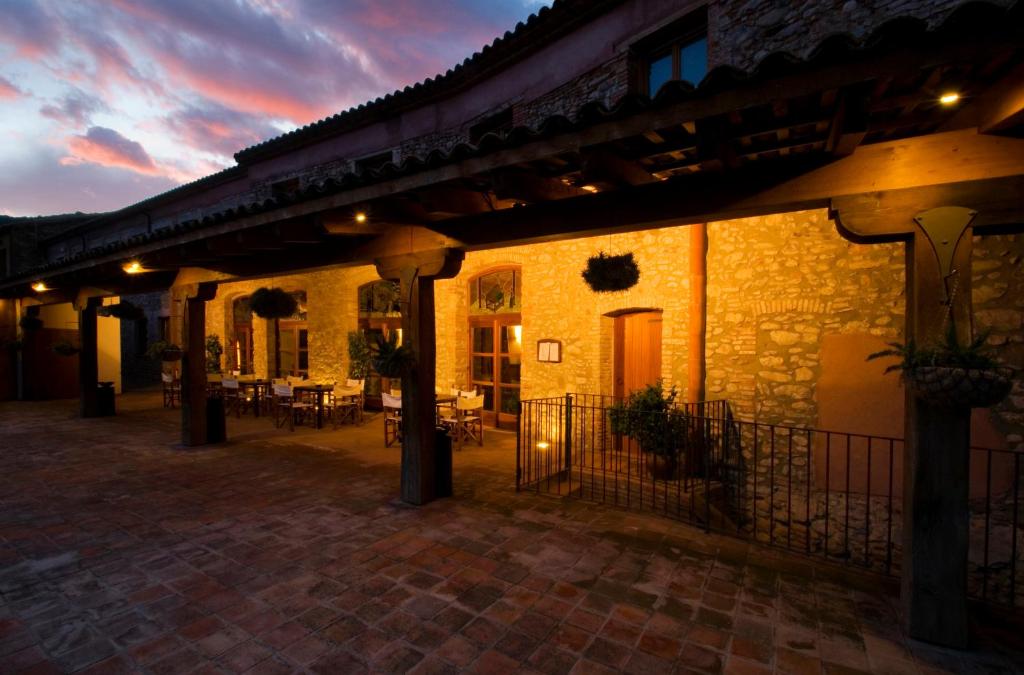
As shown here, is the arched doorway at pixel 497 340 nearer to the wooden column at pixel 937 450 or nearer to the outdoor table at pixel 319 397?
the outdoor table at pixel 319 397

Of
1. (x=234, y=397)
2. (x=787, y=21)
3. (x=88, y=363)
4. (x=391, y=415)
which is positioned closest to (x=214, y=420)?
(x=391, y=415)

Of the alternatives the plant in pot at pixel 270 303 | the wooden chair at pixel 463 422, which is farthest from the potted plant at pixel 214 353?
the wooden chair at pixel 463 422

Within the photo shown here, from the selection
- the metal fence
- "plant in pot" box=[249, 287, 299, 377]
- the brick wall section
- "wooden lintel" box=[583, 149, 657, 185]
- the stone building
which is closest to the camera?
the stone building

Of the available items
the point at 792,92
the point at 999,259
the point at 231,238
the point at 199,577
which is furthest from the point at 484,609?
the point at 999,259

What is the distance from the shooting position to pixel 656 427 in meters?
5.82

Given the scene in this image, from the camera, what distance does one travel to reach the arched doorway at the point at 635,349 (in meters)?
7.28

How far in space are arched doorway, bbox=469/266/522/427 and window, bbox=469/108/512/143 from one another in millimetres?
2509

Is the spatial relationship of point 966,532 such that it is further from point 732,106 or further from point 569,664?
point 732,106

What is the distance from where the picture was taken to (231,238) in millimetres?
5363

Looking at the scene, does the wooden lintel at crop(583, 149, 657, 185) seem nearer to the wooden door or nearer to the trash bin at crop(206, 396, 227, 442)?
the wooden door

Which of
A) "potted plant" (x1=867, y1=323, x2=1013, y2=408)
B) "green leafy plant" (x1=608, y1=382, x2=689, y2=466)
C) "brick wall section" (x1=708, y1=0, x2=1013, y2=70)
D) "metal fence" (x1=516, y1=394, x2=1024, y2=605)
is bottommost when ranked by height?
"metal fence" (x1=516, y1=394, x2=1024, y2=605)

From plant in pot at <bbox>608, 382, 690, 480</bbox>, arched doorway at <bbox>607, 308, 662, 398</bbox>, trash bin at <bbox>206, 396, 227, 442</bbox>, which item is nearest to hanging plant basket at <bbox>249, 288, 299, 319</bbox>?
trash bin at <bbox>206, 396, 227, 442</bbox>

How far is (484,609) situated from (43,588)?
3021 millimetres

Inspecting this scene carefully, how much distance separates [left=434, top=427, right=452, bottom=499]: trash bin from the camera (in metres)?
5.08
